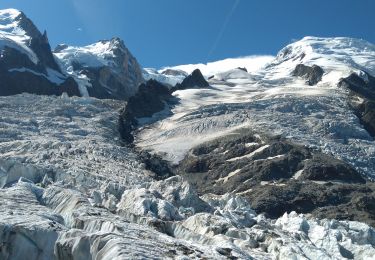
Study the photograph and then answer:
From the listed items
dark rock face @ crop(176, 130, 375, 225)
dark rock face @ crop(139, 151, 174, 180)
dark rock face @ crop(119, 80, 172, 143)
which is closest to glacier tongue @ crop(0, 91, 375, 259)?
dark rock face @ crop(139, 151, 174, 180)

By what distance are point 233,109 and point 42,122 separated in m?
52.4

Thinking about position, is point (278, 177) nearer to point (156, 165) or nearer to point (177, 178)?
point (156, 165)

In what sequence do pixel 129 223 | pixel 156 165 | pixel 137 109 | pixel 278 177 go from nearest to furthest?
pixel 129 223 → pixel 156 165 → pixel 278 177 → pixel 137 109

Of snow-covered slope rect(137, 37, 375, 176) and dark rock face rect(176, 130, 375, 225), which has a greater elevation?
snow-covered slope rect(137, 37, 375, 176)

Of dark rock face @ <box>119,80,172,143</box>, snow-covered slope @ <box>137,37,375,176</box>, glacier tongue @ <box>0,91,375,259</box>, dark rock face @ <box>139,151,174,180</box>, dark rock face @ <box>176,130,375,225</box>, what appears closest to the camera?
glacier tongue @ <box>0,91,375,259</box>

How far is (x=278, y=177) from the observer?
126188 mm

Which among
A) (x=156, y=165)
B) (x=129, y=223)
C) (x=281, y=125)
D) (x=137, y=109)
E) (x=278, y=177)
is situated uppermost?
(x=137, y=109)

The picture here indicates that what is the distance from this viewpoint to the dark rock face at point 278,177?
10794 centimetres

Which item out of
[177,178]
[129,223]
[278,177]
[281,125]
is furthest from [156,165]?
[129,223]

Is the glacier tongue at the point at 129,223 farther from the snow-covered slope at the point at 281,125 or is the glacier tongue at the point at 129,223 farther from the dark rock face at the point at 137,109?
the dark rock face at the point at 137,109

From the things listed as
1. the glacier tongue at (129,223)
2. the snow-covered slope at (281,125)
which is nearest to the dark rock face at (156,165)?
the glacier tongue at (129,223)

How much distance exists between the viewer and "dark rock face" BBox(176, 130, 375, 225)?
107938mm

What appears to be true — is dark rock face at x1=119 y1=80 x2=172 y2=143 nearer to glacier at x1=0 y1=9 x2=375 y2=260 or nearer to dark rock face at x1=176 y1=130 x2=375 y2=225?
glacier at x1=0 y1=9 x2=375 y2=260

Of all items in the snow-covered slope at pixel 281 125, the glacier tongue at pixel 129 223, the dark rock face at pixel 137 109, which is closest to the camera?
the glacier tongue at pixel 129 223
